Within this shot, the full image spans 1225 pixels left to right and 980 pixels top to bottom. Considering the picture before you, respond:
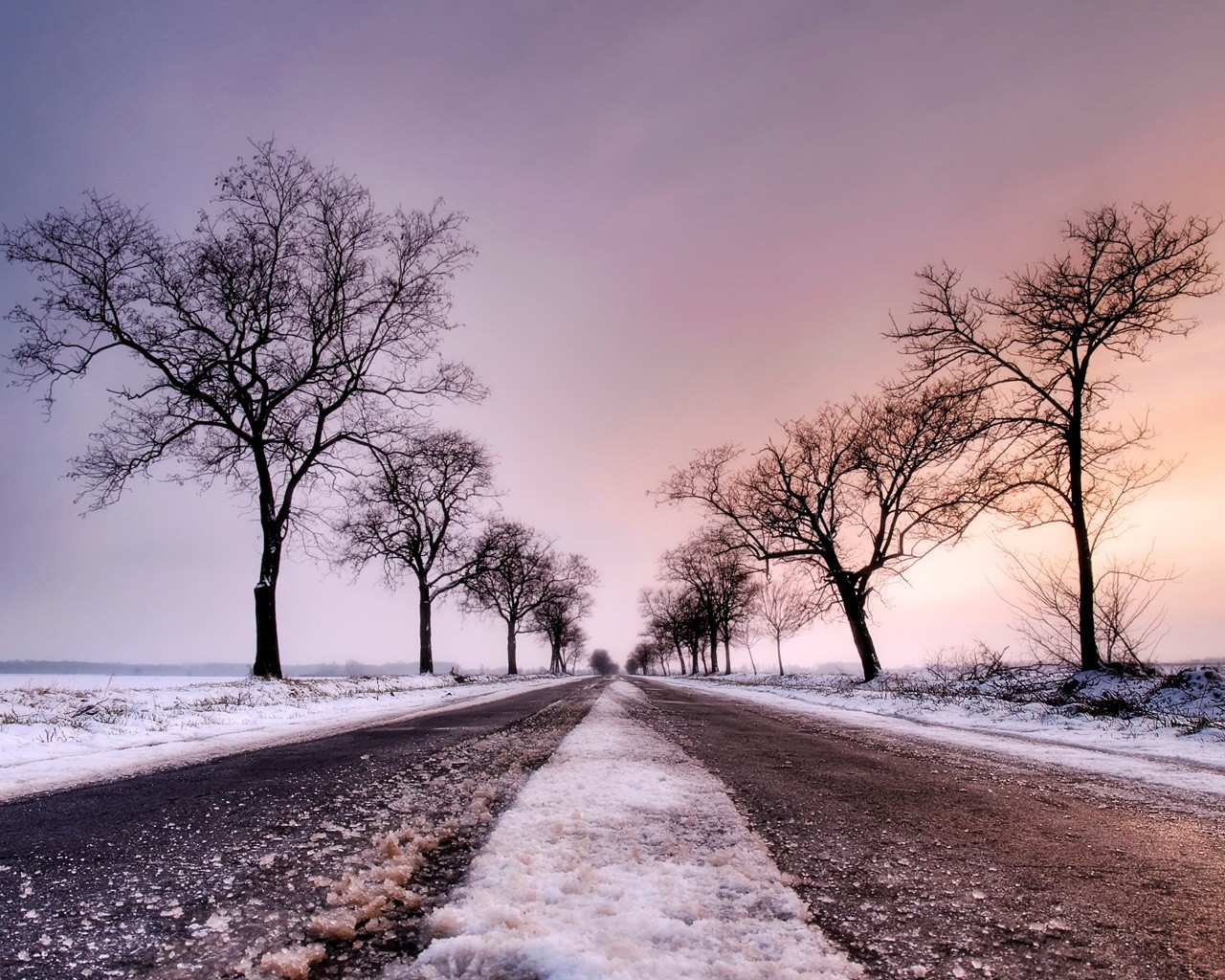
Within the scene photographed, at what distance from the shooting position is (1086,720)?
22.6 ft

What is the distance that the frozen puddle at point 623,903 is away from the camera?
2.69ft

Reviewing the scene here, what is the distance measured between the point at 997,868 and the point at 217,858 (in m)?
1.79

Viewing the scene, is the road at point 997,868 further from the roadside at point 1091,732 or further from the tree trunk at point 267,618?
the tree trunk at point 267,618

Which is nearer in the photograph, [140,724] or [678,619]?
[140,724]

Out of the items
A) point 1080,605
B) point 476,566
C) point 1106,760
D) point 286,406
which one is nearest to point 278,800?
point 1106,760

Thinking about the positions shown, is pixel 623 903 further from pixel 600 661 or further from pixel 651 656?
pixel 600 661

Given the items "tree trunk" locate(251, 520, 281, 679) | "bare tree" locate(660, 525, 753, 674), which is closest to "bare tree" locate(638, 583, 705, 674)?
"bare tree" locate(660, 525, 753, 674)

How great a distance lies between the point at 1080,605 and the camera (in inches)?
381

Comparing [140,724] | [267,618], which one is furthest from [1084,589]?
[267,618]

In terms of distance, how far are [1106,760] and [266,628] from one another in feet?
47.6

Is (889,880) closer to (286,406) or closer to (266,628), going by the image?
(266,628)

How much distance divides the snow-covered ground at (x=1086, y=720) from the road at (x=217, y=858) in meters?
3.21

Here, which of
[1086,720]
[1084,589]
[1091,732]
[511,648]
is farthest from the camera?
[511,648]

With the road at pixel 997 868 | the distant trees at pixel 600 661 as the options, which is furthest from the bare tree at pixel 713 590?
the distant trees at pixel 600 661
